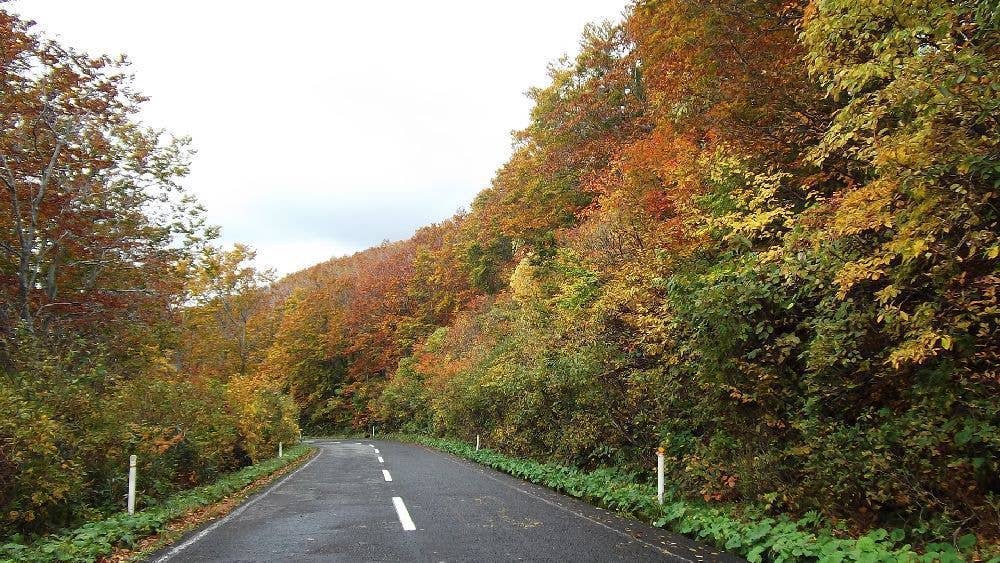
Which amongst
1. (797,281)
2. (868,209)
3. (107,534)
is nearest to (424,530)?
(107,534)

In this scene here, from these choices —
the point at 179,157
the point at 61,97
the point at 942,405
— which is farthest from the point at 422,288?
the point at 942,405

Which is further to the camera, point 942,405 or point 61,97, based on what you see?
point 61,97

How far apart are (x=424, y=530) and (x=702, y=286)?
4.60 metres

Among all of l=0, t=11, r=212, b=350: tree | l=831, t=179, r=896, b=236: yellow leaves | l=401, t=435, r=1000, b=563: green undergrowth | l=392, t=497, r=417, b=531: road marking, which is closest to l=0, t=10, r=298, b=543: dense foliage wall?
l=0, t=11, r=212, b=350: tree

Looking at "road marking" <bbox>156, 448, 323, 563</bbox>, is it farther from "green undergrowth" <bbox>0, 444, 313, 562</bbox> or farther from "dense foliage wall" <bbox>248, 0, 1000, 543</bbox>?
"dense foliage wall" <bbox>248, 0, 1000, 543</bbox>

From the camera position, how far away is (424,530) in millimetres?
6547

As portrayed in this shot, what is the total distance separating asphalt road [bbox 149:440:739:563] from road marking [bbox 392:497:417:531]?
15 mm

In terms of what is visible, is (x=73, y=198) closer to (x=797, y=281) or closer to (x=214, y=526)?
(x=214, y=526)

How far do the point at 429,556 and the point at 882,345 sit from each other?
16.4ft

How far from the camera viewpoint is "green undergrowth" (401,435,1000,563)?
4.39 m

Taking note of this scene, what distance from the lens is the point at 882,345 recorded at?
18.3 ft

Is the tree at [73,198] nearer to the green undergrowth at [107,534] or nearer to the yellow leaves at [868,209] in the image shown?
the green undergrowth at [107,534]

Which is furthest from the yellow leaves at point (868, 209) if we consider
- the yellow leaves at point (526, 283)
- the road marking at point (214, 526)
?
the yellow leaves at point (526, 283)

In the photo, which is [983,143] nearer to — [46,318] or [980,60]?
[980,60]
